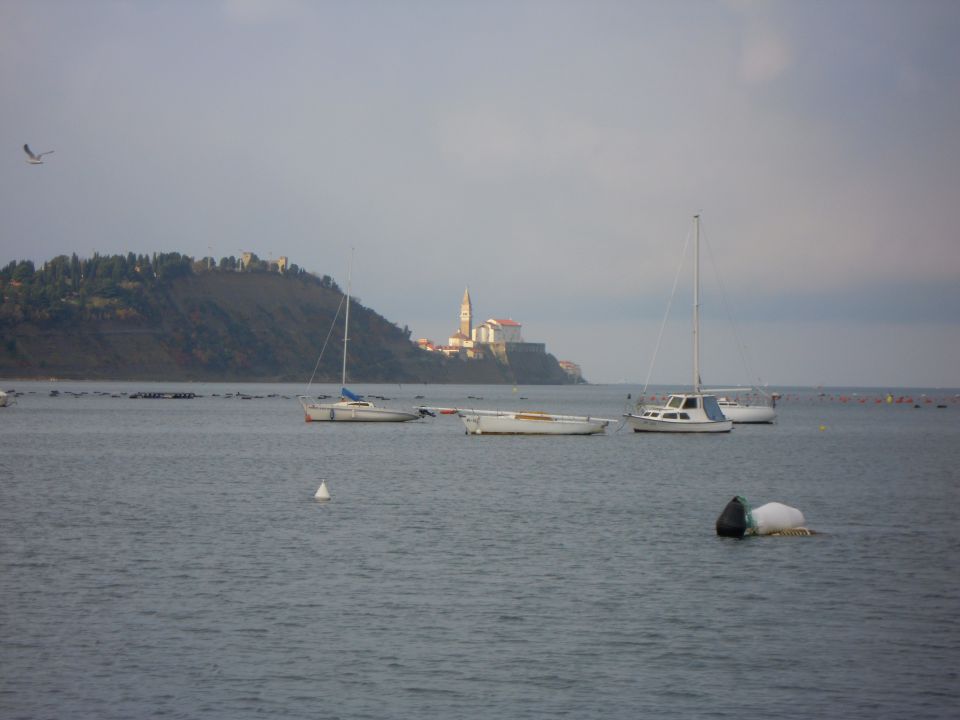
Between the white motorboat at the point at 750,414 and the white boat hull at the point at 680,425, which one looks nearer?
the white boat hull at the point at 680,425

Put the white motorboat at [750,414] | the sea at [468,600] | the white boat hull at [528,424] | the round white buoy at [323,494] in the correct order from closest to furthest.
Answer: the sea at [468,600] < the round white buoy at [323,494] < the white boat hull at [528,424] < the white motorboat at [750,414]

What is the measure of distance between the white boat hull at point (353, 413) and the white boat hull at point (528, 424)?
15.3 meters

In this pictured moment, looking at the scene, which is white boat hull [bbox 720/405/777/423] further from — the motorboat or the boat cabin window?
the motorboat

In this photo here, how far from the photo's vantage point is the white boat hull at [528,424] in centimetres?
8925

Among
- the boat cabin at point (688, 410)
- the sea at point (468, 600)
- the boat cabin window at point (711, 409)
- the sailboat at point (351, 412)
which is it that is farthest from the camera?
the sailboat at point (351, 412)

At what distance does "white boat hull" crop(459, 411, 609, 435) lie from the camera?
89.2 m

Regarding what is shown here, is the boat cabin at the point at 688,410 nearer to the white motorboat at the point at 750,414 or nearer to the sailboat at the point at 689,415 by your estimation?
the sailboat at the point at 689,415

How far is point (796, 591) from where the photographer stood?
26.5 metres

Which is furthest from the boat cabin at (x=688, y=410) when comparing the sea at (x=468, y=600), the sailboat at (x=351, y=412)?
the sea at (x=468, y=600)

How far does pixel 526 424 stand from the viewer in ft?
292

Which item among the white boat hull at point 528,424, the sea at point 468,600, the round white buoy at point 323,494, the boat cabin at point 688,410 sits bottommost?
the sea at point 468,600

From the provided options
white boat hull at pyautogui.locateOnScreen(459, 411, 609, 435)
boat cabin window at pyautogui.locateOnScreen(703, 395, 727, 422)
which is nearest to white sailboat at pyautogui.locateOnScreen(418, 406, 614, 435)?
white boat hull at pyautogui.locateOnScreen(459, 411, 609, 435)

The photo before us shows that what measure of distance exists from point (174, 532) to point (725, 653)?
1999 cm

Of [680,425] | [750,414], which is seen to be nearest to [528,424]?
[680,425]
